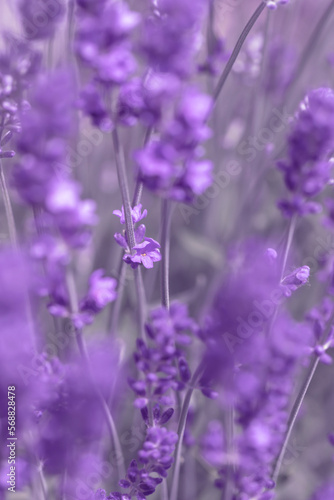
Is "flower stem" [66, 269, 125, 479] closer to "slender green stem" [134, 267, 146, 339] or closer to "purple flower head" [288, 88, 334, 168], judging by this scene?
"slender green stem" [134, 267, 146, 339]

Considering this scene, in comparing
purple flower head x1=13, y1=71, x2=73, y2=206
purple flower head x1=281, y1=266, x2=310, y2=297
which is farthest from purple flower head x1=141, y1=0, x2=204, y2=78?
purple flower head x1=281, y1=266, x2=310, y2=297

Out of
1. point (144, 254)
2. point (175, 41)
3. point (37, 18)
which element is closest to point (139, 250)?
point (144, 254)

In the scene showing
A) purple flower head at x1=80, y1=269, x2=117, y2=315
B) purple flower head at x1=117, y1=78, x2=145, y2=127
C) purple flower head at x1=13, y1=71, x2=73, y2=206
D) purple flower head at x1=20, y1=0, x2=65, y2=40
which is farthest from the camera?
purple flower head at x1=20, y1=0, x2=65, y2=40

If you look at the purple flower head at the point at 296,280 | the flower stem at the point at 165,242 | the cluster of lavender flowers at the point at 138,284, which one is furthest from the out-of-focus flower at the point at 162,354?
the purple flower head at the point at 296,280

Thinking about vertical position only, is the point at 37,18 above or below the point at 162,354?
above

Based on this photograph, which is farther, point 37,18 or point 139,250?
point 37,18

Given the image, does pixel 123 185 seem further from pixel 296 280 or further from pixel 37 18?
pixel 37 18

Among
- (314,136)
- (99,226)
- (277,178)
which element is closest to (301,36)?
(277,178)
